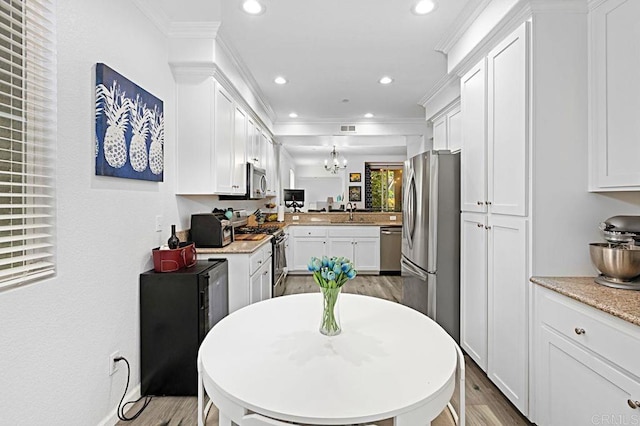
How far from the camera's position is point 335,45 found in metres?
3.03

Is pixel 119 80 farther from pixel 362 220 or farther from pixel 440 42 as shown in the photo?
pixel 362 220

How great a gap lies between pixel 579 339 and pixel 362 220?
4.91 meters

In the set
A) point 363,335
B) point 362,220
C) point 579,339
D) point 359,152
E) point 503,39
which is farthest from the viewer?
point 359,152

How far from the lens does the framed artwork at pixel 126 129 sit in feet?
6.07

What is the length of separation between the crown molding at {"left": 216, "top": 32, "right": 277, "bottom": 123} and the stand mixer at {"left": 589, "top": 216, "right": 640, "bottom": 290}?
2972 millimetres

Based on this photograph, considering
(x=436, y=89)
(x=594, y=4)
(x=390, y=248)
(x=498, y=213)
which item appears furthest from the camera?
(x=390, y=248)

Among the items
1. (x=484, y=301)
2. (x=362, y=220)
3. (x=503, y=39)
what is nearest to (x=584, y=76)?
(x=503, y=39)

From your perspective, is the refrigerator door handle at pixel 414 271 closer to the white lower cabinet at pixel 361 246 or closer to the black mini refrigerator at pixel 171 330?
the black mini refrigerator at pixel 171 330

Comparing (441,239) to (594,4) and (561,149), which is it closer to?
(561,149)

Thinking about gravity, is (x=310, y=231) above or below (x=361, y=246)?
above

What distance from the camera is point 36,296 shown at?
4.73 ft

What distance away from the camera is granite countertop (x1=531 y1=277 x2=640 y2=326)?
1.35 m

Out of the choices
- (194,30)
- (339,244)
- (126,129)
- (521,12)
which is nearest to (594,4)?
(521,12)

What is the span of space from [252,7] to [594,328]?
2767 millimetres
